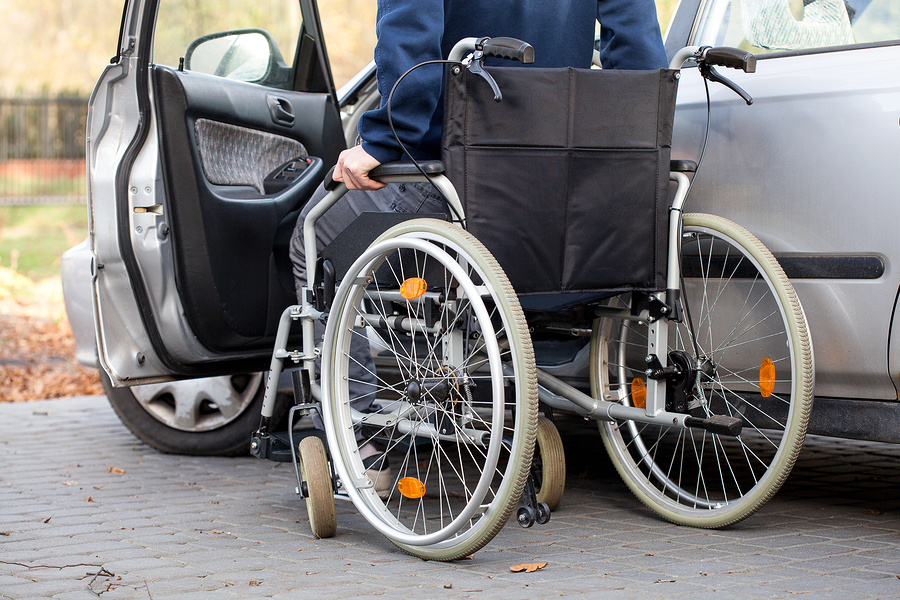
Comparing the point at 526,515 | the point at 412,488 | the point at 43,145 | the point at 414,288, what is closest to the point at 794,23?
the point at 414,288

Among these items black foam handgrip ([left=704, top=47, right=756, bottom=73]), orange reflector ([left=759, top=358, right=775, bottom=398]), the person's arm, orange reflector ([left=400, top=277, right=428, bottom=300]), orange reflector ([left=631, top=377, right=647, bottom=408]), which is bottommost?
orange reflector ([left=631, top=377, right=647, bottom=408])

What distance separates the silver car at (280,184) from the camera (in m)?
2.94

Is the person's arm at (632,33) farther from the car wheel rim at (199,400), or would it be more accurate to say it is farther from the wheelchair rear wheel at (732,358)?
the car wheel rim at (199,400)

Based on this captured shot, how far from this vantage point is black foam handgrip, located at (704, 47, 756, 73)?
285 cm

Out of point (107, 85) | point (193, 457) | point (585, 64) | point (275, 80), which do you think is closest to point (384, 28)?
point (585, 64)

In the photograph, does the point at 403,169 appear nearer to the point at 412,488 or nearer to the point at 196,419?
the point at 412,488

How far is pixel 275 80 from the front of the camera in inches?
171

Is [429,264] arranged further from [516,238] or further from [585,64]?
[585,64]

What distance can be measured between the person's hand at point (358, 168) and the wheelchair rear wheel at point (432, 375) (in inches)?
7.2

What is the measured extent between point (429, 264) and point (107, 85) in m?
1.55

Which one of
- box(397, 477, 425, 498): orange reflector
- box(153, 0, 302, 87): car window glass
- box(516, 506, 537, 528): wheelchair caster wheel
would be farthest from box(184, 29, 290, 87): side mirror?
box(516, 506, 537, 528): wheelchair caster wheel

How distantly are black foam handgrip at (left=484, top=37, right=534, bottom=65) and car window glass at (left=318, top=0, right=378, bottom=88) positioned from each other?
1771 centimetres

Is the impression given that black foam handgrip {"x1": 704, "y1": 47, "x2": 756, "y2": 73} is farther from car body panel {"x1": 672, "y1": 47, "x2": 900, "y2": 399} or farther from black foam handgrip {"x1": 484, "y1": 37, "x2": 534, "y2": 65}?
black foam handgrip {"x1": 484, "y1": 37, "x2": 534, "y2": 65}

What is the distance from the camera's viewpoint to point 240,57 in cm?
422
